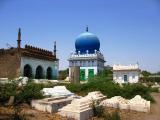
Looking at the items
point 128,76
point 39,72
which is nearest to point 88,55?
point 128,76

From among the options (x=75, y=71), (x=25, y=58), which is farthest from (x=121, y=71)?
(x=75, y=71)

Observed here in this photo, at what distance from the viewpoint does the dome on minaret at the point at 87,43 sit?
37969 mm

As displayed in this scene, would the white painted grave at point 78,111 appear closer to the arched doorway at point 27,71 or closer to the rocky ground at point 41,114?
the rocky ground at point 41,114

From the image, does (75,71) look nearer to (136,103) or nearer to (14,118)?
(136,103)

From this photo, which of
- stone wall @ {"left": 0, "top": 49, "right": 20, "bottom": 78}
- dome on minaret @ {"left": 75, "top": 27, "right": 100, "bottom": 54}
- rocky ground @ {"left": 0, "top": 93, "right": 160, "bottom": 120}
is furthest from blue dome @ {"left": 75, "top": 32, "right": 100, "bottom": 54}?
rocky ground @ {"left": 0, "top": 93, "right": 160, "bottom": 120}

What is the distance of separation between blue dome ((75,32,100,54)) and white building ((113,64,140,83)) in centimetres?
458

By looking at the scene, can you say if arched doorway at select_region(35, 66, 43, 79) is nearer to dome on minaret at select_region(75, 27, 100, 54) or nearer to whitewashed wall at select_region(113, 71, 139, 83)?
dome on minaret at select_region(75, 27, 100, 54)

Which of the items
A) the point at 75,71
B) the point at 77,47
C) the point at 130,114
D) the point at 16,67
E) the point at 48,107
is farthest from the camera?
the point at 77,47

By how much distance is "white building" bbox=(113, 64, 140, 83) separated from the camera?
117 feet

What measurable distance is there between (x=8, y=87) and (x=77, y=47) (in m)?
29.5

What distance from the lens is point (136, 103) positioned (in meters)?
10.6

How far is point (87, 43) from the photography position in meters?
37.8

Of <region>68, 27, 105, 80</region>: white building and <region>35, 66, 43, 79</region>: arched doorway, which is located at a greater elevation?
<region>68, 27, 105, 80</region>: white building

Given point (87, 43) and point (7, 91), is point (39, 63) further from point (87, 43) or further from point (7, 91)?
point (7, 91)
